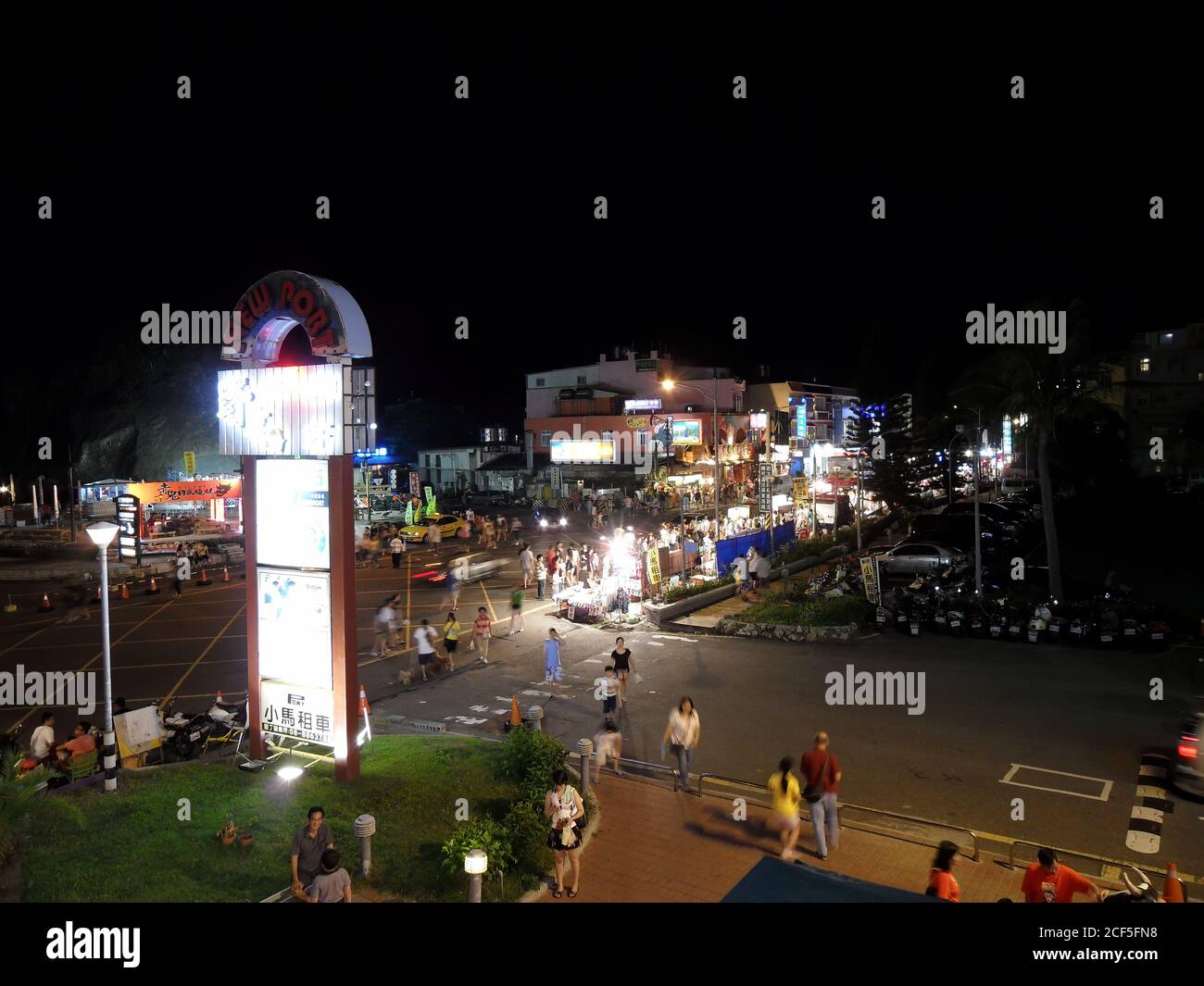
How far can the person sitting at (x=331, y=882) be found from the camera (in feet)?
22.2

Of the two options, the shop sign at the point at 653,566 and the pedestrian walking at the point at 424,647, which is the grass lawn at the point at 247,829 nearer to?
the pedestrian walking at the point at 424,647

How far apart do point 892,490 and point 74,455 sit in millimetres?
73233

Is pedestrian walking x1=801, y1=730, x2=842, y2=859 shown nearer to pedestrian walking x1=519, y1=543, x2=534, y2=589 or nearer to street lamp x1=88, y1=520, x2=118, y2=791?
street lamp x1=88, y1=520, x2=118, y2=791

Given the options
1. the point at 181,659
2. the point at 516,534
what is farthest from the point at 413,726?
the point at 516,534

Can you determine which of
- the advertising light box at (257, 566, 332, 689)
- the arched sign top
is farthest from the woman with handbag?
the arched sign top

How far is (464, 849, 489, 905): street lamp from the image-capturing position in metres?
7.29

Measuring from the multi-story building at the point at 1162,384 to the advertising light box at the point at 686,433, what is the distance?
31102mm

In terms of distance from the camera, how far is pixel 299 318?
11086mm

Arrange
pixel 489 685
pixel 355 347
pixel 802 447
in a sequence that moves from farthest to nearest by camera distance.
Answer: pixel 802 447 → pixel 489 685 → pixel 355 347

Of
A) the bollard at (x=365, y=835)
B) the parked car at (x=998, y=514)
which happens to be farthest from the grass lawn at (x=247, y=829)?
the parked car at (x=998, y=514)

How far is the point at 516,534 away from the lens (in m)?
42.3

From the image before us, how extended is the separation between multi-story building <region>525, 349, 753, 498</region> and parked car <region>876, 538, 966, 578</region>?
83.5 ft

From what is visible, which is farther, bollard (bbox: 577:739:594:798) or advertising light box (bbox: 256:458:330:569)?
advertising light box (bbox: 256:458:330:569)

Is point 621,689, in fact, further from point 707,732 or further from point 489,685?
point 489,685
